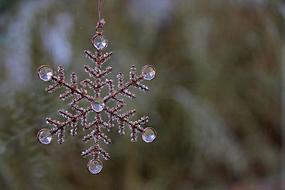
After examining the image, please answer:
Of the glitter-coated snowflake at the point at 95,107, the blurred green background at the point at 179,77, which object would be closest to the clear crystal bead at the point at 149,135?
the glitter-coated snowflake at the point at 95,107

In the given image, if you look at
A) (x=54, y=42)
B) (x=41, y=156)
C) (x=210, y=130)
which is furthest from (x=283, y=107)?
(x=41, y=156)

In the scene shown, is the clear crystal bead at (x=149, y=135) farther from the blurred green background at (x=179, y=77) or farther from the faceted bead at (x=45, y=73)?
the blurred green background at (x=179, y=77)

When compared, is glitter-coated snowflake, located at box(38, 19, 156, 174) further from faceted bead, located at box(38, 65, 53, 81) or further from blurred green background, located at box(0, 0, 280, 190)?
blurred green background, located at box(0, 0, 280, 190)

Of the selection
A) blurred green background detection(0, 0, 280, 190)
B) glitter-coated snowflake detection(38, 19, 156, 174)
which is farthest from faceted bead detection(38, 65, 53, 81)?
blurred green background detection(0, 0, 280, 190)

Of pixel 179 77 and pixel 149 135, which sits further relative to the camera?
pixel 179 77

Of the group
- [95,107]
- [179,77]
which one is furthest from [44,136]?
[179,77]

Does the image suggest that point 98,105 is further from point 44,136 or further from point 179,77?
point 179,77

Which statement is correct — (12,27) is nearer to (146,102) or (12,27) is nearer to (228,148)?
(146,102)
